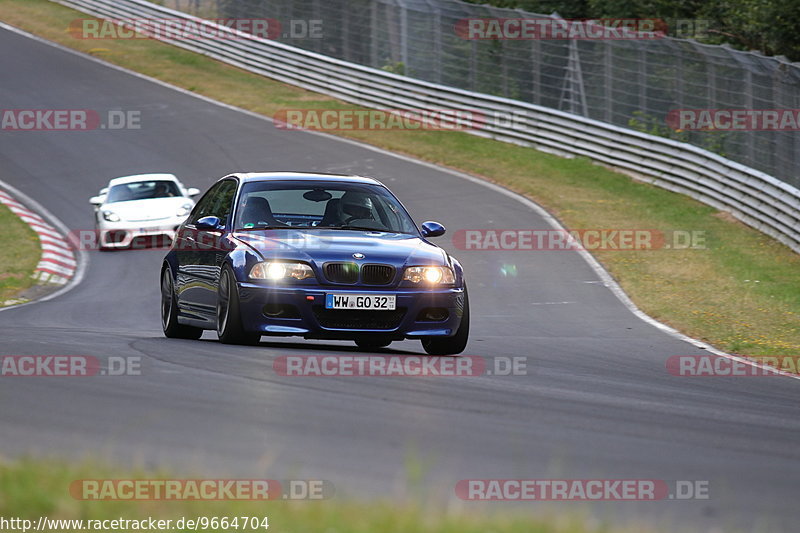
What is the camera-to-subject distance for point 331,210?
10.4 metres

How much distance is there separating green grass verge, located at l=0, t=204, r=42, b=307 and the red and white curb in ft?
0.36

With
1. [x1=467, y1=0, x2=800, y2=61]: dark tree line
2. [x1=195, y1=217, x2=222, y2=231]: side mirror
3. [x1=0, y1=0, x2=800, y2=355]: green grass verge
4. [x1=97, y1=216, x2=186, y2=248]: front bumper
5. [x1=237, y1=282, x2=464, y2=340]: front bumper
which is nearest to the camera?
[x1=237, y1=282, x2=464, y2=340]: front bumper

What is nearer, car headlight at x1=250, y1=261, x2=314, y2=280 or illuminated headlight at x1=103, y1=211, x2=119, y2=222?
car headlight at x1=250, y1=261, x2=314, y2=280

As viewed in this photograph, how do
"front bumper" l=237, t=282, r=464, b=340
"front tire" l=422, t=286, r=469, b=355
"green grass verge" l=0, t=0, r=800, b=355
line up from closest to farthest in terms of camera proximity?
"front bumper" l=237, t=282, r=464, b=340, "front tire" l=422, t=286, r=469, b=355, "green grass verge" l=0, t=0, r=800, b=355

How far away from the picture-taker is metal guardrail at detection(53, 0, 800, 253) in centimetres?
2194

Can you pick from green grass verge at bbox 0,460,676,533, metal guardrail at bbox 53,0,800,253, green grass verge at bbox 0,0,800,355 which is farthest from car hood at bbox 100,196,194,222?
green grass verge at bbox 0,460,676,533

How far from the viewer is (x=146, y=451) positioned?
511 centimetres

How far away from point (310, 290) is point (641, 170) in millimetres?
18469

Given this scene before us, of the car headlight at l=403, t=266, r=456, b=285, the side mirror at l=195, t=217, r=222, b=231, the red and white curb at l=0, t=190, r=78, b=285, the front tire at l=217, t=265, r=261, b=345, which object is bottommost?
the red and white curb at l=0, t=190, r=78, b=285

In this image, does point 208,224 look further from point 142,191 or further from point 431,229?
point 142,191

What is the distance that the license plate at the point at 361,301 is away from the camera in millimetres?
9164

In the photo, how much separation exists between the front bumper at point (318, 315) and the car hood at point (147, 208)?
12.7 metres

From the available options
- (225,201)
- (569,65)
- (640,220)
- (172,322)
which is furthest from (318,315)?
(569,65)

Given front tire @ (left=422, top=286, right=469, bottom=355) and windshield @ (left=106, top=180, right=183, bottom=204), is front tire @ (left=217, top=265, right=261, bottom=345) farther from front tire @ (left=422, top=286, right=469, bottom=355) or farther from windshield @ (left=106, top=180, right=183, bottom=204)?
windshield @ (left=106, top=180, right=183, bottom=204)
